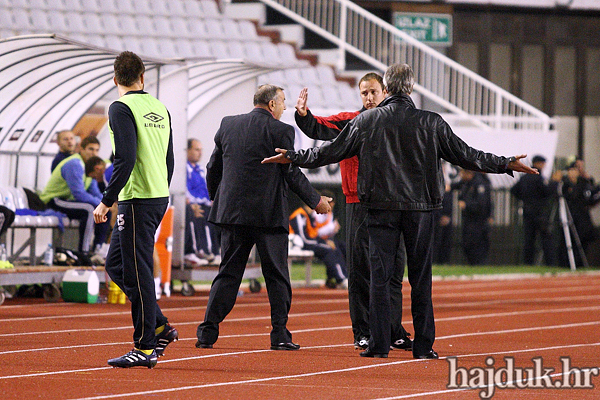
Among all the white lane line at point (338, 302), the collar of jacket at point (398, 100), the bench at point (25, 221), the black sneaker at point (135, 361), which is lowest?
the white lane line at point (338, 302)

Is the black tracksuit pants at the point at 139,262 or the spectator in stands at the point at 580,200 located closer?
the black tracksuit pants at the point at 139,262

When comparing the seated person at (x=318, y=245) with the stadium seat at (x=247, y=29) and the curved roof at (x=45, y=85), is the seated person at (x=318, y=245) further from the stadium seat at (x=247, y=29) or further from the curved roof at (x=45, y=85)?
the stadium seat at (x=247, y=29)

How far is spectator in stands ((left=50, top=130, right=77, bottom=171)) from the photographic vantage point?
1484 centimetres

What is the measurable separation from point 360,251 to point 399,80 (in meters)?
1.42

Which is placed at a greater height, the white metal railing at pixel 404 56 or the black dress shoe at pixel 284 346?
the white metal railing at pixel 404 56

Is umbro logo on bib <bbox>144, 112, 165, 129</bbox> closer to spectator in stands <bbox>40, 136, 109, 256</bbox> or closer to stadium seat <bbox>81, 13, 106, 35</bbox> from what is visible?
spectator in stands <bbox>40, 136, 109, 256</bbox>

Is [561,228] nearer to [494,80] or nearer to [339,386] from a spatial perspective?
[494,80]

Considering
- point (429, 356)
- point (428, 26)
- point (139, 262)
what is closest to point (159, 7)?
point (428, 26)

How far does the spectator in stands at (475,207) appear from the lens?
890 inches

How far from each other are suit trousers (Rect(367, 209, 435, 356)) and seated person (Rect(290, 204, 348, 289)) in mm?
9075

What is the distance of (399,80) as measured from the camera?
843 cm

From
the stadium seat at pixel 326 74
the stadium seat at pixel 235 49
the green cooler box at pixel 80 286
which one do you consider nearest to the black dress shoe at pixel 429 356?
the green cooler box at pixel 80 286

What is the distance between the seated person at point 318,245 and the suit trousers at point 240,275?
27.4 feet

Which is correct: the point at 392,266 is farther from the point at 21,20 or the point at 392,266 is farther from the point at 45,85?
the point at 21,20
